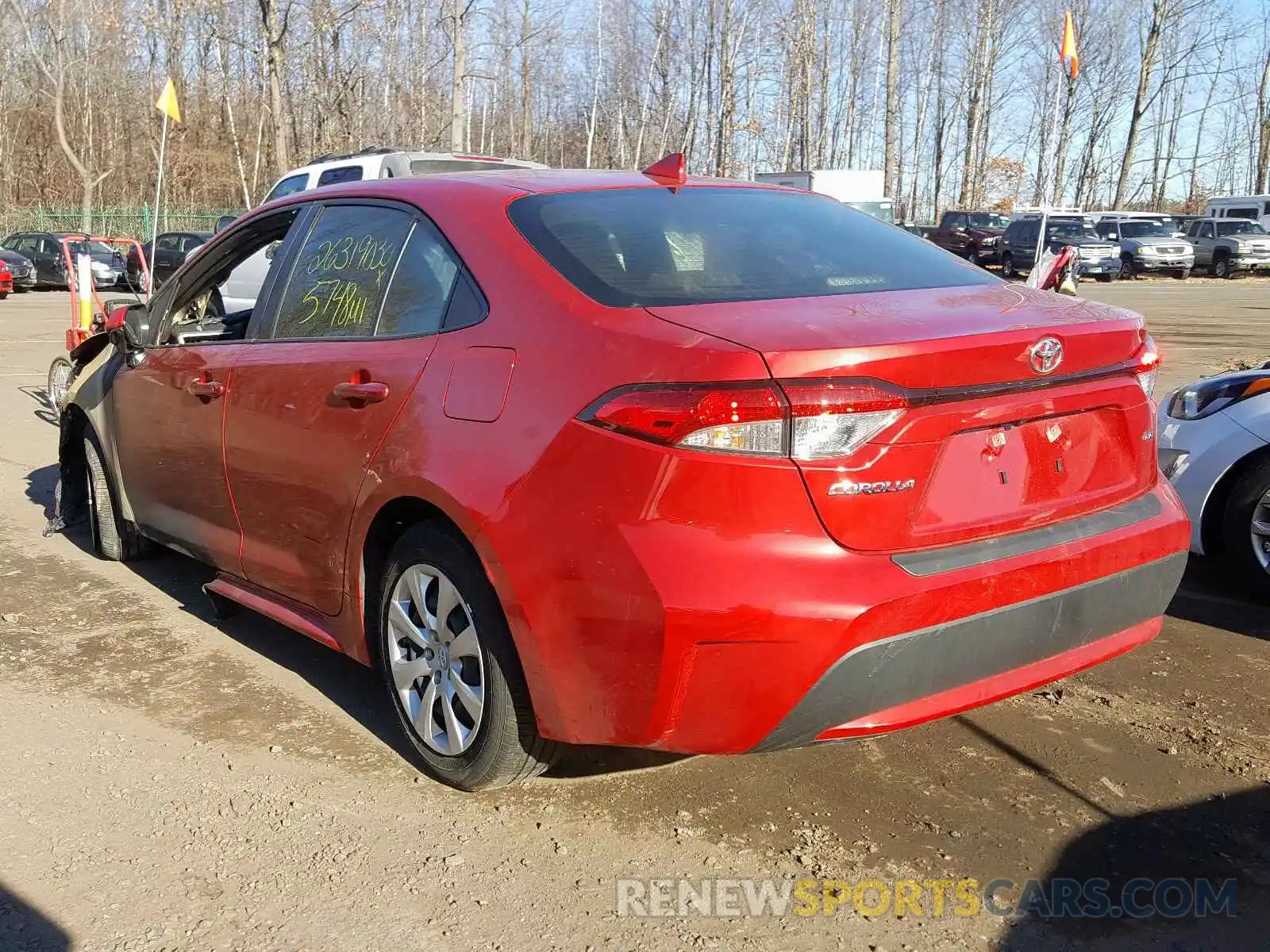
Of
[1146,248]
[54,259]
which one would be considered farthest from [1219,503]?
[1146,248]

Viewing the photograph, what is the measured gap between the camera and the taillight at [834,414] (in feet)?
8.12

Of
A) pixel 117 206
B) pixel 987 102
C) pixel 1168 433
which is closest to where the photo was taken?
pixel 1168 433

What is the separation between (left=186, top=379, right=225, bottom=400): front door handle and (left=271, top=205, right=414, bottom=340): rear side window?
0.33 m

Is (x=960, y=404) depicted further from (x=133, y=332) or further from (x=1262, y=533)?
(x=133, y=332)

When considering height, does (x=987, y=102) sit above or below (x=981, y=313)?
above

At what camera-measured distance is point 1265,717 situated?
145 inches

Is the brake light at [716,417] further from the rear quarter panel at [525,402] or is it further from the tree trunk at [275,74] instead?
the tree trunk at [275,74]

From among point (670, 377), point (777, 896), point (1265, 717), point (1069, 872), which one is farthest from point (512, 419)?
point (1265, 717)

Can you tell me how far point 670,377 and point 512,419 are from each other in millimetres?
480

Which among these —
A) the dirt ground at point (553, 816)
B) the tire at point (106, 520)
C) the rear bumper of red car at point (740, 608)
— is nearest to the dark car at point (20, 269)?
the tire at point (106, 520)

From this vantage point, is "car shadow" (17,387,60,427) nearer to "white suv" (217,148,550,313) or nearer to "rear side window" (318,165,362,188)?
"white suv" (217,148,550,313)

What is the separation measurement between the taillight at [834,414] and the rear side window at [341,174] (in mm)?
8181

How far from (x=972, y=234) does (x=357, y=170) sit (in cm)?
3158

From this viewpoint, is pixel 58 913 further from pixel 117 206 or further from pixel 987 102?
pixel 987 102
